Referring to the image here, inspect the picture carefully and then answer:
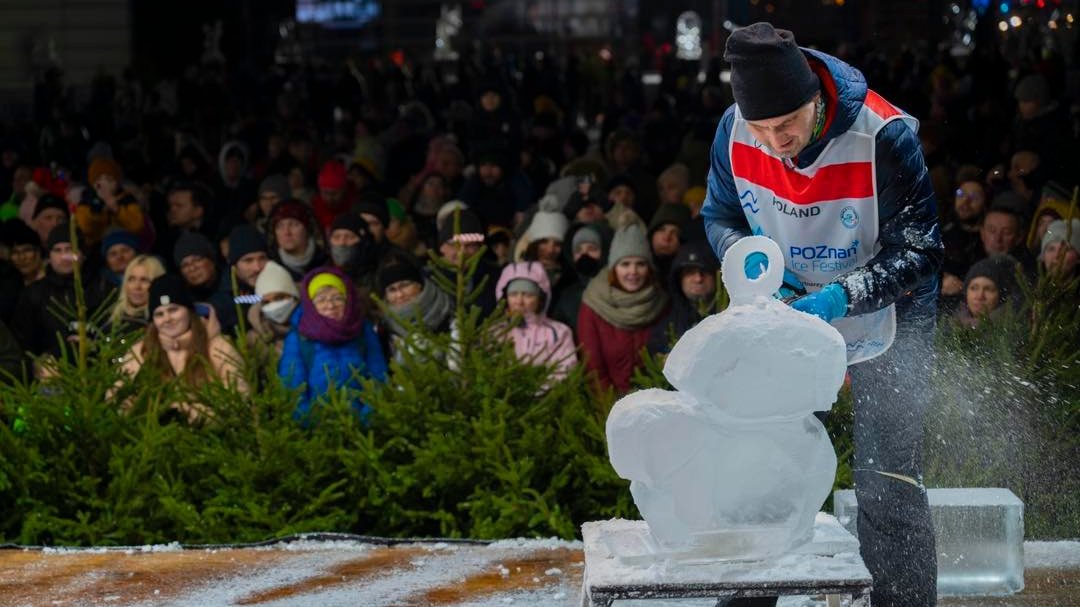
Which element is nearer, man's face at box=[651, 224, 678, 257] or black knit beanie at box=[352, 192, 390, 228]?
man's face at box=[651, 224, 678, 257]

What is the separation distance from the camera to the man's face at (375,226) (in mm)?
10016

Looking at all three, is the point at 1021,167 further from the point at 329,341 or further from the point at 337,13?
the point at 337,13

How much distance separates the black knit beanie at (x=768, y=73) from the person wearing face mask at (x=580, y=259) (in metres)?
4.47

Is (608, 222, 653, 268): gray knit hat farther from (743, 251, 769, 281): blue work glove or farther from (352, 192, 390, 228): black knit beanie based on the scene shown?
(743, 251, 769, 281): blue work glove

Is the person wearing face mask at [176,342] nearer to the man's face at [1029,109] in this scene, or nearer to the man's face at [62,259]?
the man's face at [62,259]

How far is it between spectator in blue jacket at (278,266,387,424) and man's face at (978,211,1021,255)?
3028mm

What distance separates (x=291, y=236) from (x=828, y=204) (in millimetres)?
5500

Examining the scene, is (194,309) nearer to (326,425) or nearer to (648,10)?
(326,425)

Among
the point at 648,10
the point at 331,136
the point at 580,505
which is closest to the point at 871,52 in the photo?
the point at 331,136

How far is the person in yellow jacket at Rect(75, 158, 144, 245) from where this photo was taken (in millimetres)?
A: 11578

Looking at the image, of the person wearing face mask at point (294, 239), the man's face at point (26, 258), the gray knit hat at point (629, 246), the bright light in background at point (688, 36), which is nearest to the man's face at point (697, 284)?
the gray knit hat at point (629, 246)

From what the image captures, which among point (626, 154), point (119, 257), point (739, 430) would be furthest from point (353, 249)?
point (739, 430)

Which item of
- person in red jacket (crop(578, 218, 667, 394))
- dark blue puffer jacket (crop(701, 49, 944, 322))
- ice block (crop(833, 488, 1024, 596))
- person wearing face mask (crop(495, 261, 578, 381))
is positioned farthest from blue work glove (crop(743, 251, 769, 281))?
person in red jacket (crop(578, 218, 667, 394))

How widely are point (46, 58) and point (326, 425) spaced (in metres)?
24.0
